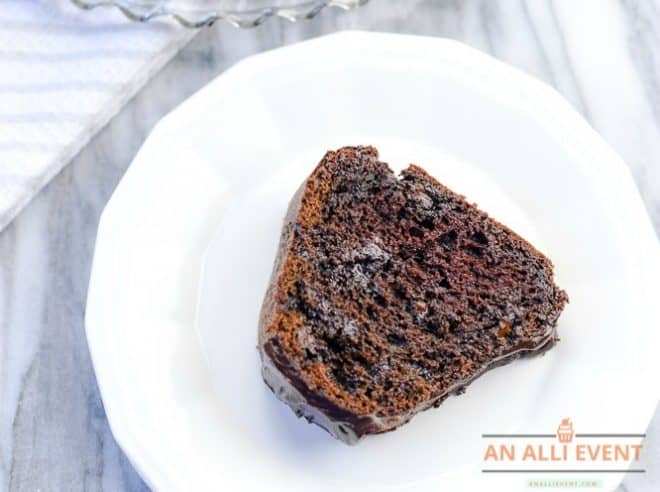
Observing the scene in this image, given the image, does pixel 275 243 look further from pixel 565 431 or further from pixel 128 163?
pixel 565 431

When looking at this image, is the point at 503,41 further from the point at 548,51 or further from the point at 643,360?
the point at 643,360

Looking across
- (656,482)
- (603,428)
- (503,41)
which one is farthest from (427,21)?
(656,482)

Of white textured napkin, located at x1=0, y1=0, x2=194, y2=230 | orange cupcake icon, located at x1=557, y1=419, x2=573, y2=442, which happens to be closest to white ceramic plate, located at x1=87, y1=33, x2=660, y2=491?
orange cupcake icon, located at x1=557, y1=419, x2=573, y2=442

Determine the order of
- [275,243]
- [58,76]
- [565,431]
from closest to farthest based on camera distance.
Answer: [565,431] < [275,243] < [58,76]

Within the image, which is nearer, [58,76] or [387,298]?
[387,298]

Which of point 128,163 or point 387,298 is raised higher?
point 387,298

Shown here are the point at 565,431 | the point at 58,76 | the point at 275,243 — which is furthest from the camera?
the point at 58,76

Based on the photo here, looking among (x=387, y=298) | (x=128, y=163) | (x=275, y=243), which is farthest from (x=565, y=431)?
(x=128, y=163)

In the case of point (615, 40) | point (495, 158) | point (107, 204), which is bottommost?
point (107, 204)
